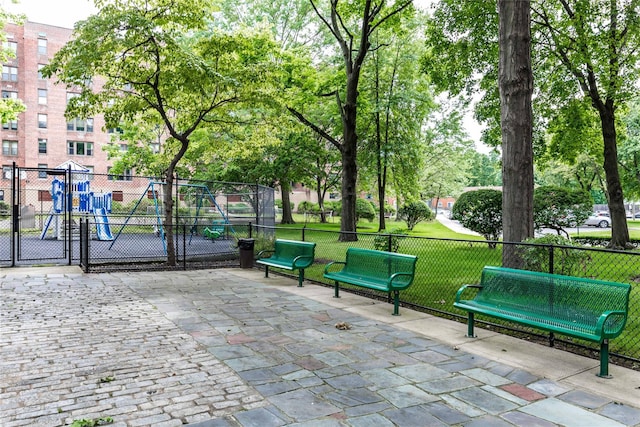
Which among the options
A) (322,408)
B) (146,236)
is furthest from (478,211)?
(146,236)

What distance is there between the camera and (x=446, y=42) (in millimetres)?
16203

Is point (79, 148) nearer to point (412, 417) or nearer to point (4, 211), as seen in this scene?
point (4, 211)

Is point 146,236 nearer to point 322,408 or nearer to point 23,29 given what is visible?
point 322,408

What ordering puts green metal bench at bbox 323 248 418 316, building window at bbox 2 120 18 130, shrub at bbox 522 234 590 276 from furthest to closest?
building window at bbox 2 120 18 130, green metal bench at bbox 323 248 418 316, shrub at bbox 522 234 590 276

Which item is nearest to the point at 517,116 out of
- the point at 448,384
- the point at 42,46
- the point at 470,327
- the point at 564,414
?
the point at 470,327

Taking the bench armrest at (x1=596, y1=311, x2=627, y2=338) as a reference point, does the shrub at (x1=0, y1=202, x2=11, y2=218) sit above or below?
above

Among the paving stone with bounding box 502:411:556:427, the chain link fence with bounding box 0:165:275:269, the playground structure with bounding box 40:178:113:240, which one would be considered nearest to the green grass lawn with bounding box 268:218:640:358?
the paving stone with bounding box 502:411:556:427

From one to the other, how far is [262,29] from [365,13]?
4141 millimetres

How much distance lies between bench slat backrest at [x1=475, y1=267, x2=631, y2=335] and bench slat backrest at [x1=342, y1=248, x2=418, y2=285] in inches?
54.7

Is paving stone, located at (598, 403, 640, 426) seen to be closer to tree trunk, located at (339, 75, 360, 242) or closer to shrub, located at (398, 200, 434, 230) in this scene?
tree trunk, located at (339, 75, 360, 242)

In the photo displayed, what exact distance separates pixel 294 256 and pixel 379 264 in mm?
2845

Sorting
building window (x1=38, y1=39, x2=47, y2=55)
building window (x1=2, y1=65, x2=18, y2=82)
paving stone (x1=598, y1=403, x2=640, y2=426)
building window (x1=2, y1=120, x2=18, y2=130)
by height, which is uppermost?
building window (x1=38, y1=39, x2=47, y2=55)

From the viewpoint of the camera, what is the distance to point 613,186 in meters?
18.0

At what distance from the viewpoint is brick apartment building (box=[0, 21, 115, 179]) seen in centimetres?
5072
